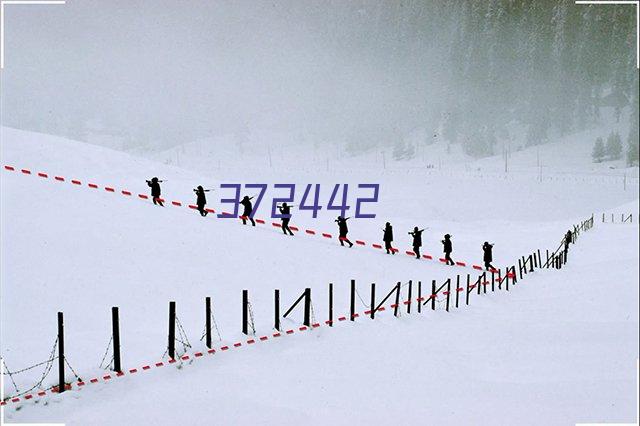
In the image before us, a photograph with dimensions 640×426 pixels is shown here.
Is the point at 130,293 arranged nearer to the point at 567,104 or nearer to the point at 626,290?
the point at 626,290

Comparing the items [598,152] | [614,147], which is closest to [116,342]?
[598,152]

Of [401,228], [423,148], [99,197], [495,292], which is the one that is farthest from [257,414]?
[423,148]

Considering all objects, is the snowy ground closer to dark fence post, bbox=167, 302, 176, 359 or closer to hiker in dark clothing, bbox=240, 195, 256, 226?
dark fence post, bbox=167, 302, 176, 359

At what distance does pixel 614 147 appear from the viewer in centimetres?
12219

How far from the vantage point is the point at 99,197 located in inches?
926

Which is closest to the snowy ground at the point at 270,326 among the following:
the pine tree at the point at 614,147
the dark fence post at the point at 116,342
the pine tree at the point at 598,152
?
the dark fence post at the point at 116,342

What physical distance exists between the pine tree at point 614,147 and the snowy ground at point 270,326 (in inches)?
4160

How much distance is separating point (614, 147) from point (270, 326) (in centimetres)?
12994

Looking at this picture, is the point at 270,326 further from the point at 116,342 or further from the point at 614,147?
the point at 614,147

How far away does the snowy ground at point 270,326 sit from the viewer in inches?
362

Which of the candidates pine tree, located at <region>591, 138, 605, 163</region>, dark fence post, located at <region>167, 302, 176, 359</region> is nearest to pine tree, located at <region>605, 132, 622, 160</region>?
pine tree, located at <region>591, 138, 605, 163</region>

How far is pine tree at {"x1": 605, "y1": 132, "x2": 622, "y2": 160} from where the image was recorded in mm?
121125

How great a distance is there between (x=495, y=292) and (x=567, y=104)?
541 feet

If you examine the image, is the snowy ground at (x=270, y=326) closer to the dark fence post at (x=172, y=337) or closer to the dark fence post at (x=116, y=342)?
the dark fence post at (x=116, y=342)
